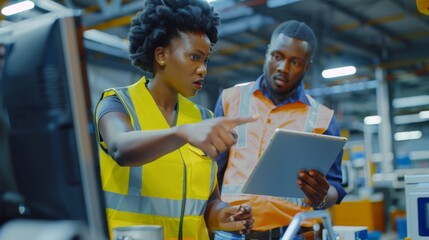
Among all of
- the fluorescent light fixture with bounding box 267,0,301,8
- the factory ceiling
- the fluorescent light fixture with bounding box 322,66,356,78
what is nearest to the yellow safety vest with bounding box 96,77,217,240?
the factory ceiling

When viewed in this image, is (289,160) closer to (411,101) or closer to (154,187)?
(154,187)

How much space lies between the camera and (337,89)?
15.3 metres

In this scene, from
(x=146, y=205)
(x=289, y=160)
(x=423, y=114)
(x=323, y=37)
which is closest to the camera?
(x=146, y=205)

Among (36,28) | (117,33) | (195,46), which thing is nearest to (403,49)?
(117,33)

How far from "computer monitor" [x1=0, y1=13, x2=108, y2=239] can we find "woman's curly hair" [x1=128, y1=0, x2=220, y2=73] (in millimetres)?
811

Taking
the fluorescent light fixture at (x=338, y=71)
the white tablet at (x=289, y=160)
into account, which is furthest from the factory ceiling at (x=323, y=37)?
the white tablet at (x=289, y=160)

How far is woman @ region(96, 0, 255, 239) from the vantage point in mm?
1433

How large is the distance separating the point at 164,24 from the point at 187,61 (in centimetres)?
14

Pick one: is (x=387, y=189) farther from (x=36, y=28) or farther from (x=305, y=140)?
(x=36, y=28)

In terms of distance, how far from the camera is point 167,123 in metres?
1.56

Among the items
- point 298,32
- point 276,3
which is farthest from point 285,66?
point 276,3

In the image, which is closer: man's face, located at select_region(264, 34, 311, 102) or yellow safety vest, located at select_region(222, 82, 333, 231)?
yellow safety vest, located at select_region(222, 82, 333, 231)

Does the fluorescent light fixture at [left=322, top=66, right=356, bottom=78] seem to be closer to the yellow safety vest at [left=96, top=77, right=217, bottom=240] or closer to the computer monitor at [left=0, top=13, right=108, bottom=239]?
the yellow safety vest at [left=96, top=77, right=217, bottom=240]

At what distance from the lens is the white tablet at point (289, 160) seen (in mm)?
1634
